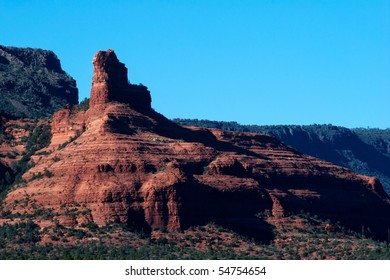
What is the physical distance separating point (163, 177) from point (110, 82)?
20.5 metres

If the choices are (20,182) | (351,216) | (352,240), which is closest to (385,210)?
(351,216)

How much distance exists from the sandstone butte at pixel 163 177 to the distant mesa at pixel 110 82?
114mm

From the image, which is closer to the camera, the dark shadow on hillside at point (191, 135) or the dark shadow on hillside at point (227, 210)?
the dark shadow on hillside at point (227, 210)

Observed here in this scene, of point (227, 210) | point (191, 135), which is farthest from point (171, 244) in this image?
point (191, 135)

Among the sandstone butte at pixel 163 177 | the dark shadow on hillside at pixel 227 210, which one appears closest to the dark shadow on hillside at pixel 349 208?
the sandstone butte at pixel 163 177

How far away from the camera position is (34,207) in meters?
148

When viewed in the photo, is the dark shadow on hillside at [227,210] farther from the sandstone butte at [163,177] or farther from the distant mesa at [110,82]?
the distant mesa at [110,82]

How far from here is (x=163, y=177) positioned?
148m

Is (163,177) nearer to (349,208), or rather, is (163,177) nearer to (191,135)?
(191,135)

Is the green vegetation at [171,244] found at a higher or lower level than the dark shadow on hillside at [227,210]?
lower

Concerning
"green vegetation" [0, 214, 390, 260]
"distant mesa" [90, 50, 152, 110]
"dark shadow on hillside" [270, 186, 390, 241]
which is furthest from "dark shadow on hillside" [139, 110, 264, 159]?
"green vegetation" [0, 214, 390, 260]

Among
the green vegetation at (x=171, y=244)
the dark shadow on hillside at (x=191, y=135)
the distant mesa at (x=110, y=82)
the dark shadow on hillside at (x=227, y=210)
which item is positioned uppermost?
the distant mesa at (x=110, y=82)

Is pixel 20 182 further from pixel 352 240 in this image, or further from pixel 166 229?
pixel 352 240

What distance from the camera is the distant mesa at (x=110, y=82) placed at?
16388 centimetres
